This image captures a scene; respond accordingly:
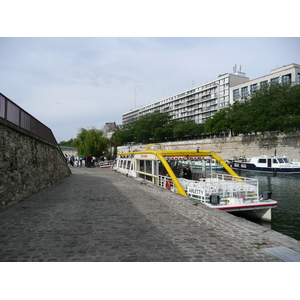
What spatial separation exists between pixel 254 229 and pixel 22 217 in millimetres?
5670

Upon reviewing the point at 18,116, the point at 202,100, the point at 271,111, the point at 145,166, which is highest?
the point at 202,100

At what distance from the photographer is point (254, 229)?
596cm

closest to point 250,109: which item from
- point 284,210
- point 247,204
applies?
point 284,210

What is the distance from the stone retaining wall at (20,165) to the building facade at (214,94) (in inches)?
2042

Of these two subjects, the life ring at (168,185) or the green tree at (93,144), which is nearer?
the life ring at (168,185)

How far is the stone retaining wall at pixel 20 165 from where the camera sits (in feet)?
25.6

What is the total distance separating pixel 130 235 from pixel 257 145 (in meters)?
46.1

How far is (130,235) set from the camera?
17.8 ft

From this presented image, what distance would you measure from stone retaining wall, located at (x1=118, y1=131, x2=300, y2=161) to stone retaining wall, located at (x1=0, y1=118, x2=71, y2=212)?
70.9ft

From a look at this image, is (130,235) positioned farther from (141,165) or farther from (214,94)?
(214,94)

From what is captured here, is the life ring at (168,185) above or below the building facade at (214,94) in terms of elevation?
below

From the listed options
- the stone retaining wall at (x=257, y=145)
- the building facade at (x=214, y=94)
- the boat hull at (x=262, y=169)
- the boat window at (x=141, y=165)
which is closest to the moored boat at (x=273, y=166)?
the boat hull at (x=262, y=169)

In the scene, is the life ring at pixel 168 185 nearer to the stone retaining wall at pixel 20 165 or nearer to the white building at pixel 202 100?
the stone retaining wall at pixel 20 165

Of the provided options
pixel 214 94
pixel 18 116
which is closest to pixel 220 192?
pixel 18 116
